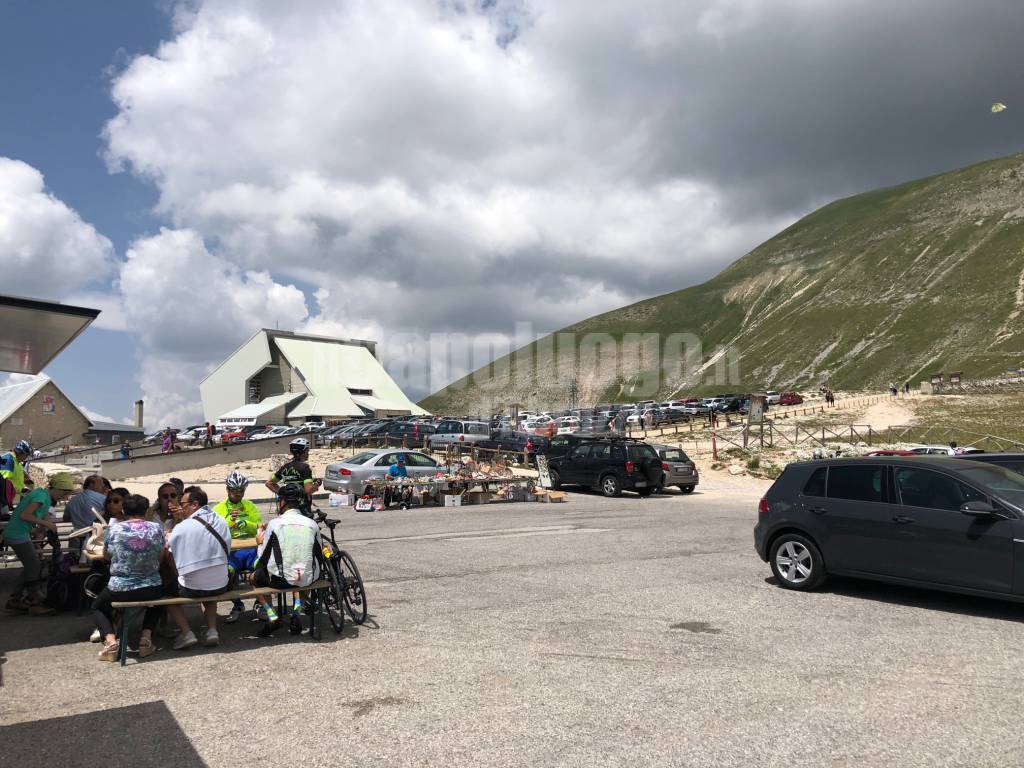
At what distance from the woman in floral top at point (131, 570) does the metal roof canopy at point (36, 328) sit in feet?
13.8

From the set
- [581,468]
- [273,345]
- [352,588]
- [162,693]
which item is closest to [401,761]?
[162,693]

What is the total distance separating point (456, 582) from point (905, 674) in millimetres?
5351

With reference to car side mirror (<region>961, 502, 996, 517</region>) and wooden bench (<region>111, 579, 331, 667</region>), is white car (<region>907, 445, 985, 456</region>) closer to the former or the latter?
car side mirror (<region>961, 502, 996, 517</region>)

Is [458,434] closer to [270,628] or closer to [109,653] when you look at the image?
[270,628]

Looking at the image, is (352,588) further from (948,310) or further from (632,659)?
(948,310)

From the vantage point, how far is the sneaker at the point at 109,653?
6297mm

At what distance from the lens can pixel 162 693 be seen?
5.48m

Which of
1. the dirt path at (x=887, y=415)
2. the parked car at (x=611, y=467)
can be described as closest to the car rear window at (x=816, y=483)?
the parked car at (x=611, y=467)

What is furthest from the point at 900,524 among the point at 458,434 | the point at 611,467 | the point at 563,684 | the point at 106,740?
the point at 458,434

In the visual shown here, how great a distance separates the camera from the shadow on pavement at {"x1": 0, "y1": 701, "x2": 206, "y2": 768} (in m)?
4.30

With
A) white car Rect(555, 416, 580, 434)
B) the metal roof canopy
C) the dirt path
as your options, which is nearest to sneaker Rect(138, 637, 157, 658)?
the metal roof canopy

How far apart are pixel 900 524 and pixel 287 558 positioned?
20.8 ft

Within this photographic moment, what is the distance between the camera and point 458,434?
1534 inches

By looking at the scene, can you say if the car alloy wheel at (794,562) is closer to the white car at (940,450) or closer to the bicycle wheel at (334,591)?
the bicycle wheel at (334,591)
